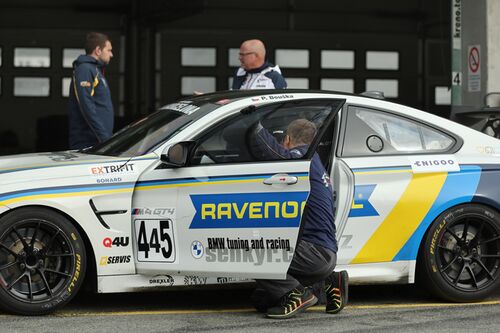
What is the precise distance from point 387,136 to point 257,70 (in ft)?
7.84

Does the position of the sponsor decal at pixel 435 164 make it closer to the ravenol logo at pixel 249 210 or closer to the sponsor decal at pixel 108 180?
the ravenol logo at pixel 249 210

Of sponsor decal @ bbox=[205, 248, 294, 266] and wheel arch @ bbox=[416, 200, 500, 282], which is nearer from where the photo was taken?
sponsor decal @ bbox=[205, 248, 294, 266]

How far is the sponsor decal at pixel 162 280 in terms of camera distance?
270 inches

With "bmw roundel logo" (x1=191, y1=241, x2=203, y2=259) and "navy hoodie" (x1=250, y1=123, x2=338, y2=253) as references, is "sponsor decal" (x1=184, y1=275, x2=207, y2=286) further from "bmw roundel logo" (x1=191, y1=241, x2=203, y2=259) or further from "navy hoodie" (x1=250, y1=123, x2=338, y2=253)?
"navy hoodie" (x1=250, y1=123, x2=338, y2=253)

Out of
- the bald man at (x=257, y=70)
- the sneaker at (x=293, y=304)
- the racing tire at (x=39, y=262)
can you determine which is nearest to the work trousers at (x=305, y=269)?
the sneaker at (x=293, y=304)

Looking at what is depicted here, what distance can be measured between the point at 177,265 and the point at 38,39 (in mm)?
11898

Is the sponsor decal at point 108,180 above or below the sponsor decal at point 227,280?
above

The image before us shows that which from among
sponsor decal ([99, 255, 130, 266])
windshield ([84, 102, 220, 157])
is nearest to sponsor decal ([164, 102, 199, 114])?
windshield ([84, 102, 220, 157])

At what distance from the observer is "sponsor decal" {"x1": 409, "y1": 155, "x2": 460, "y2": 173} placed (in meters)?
7.27

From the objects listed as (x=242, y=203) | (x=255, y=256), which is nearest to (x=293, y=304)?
(x=255, y=256)

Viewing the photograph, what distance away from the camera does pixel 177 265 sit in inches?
269

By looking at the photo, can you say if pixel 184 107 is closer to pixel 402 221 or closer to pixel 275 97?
pixel 275 97

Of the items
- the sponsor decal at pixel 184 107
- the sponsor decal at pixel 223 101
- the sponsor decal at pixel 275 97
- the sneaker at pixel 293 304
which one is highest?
the sponsor decal at pixel 275 97

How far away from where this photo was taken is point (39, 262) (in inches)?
265
